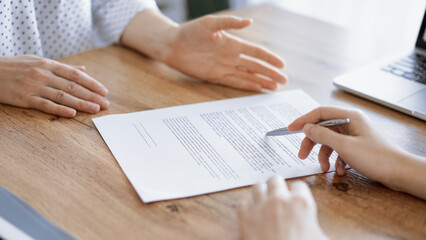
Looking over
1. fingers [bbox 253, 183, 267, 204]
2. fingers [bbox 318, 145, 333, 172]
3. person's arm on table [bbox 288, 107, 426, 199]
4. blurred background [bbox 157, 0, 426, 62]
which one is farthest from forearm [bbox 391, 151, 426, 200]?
blurred background [bbox 157, 0, 426, 62]

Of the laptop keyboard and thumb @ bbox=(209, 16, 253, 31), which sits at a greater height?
thumb @ bbox=(209, 16, 253, 31)

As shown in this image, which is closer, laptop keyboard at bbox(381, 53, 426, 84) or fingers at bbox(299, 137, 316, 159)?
fingers at bbox(299, 137, 316, 159)

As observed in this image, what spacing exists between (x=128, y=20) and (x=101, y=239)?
77 centimetres

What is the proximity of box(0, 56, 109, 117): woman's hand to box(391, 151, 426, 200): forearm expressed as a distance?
0.54 metres

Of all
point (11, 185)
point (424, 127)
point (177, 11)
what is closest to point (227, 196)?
point (11, 185)

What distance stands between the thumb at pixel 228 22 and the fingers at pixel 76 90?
0.31 meters

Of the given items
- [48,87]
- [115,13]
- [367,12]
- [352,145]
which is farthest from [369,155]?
[367,12]

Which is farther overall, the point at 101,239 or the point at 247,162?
the point at 247,162

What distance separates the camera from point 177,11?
2965 mm

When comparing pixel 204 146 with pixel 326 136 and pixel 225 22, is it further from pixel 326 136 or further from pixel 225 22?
pixel 225 22

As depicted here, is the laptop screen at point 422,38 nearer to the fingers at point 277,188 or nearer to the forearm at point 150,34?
the forearm at point 150,34

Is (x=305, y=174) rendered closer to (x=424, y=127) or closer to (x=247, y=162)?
(x=247, y=162)

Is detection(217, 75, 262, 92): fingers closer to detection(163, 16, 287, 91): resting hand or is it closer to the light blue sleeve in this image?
detection(163, 16, 287, 91): resting hand

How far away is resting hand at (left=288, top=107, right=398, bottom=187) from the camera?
0.73 meters
